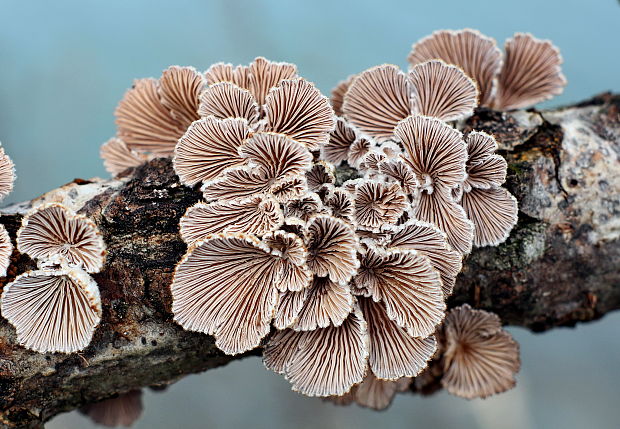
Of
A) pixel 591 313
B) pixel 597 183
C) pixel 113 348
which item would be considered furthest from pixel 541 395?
pixel 113 348

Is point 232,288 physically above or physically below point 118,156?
below

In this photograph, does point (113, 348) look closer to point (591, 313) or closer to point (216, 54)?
point (591, 313)

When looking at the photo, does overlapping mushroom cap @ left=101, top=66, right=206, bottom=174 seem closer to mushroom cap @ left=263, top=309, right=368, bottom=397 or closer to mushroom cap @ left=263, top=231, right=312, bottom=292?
mushroom cap @ left=263, top=231, right=312, bottom=292

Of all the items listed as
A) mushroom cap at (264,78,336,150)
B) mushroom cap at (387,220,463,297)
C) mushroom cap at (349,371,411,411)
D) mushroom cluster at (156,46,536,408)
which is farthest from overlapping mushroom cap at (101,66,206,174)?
mushroom cap at (349,371,411,411)

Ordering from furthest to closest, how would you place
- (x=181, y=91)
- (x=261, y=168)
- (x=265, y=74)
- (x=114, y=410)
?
(x=114, y=410)
(x=181, y=91)
(x=265, y=74)
(x=261, y=168)

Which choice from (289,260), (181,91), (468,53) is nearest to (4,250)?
(181,91)

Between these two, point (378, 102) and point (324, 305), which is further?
point (378, 102)

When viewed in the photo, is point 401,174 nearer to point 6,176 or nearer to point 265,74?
point 265,74
